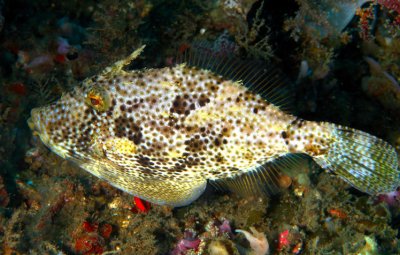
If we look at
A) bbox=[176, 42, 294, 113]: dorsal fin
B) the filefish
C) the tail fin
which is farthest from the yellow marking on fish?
the tail fin

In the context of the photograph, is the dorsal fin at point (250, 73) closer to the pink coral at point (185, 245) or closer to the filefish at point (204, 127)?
the filefish at point (204, 127)

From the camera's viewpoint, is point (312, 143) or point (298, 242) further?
point (298, 242)

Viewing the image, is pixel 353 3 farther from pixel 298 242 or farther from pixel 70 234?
pixel 70 234

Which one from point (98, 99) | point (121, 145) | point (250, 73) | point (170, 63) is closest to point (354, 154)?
point (250, 73)

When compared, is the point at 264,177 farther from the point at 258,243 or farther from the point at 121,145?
the point at 121,145

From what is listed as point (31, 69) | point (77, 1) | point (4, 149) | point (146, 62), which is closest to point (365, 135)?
point (146, 62)

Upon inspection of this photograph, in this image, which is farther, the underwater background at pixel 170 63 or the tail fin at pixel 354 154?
the underwater background at pixel 170 63

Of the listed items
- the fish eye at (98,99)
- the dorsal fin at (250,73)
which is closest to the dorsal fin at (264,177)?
the dorsal fin at (250,73)
